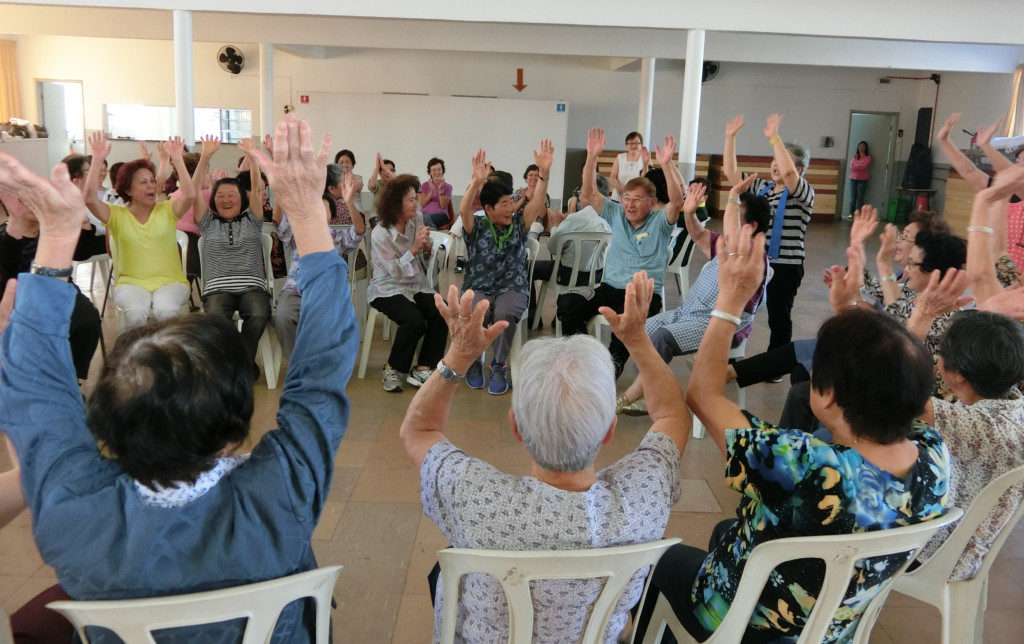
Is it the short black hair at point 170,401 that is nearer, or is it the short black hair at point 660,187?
the short black hair at point 170,401

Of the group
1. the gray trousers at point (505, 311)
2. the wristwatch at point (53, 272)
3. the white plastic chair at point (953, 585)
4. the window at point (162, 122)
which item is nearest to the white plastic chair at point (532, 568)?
the wristwatch at point (53, 272)

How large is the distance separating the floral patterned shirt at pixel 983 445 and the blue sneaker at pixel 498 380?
260 centimetres

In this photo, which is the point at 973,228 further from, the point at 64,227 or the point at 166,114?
the point at 166,114

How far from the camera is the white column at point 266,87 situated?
390 inches

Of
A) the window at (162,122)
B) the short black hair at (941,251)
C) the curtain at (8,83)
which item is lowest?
the short black hair at (941,251)

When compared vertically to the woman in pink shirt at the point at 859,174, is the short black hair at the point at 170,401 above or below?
below

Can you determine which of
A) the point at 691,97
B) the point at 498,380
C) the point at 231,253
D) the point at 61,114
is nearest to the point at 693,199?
the point at 498,380

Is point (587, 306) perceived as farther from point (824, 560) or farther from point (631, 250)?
point (824, 560)

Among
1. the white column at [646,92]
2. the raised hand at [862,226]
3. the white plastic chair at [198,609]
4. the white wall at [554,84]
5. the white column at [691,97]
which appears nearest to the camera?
Answer: the white plastic chair at [198,609]

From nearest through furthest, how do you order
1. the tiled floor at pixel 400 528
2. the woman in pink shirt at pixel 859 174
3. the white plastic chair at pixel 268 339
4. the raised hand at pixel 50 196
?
1. the raised hand at pixel 50 196
2. the tiled floor at pixel 400 528
3. the white plastic chair at pixel 268 339
4. the woman in pink shirt at pixel 859 174

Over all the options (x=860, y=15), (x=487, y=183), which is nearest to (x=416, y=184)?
(x=487, y=183)

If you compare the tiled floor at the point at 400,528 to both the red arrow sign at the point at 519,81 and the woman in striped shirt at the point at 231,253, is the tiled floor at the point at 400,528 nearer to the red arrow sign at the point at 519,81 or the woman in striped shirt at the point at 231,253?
the woman in striped shirt at the point at 231,253

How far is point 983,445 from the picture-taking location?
1841 millimetres

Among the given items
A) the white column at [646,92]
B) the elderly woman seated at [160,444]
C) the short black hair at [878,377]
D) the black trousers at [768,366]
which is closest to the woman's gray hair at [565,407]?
the elderly woman seated at [160,444]
